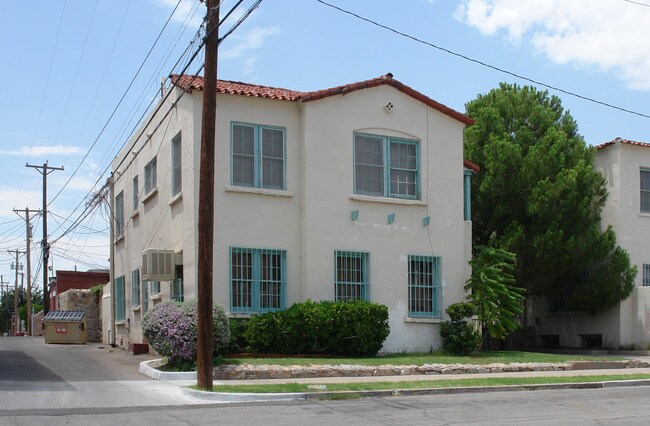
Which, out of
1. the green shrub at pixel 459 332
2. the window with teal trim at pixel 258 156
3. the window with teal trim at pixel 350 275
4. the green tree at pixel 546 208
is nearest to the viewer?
the window with teal trim at pixel 258 156

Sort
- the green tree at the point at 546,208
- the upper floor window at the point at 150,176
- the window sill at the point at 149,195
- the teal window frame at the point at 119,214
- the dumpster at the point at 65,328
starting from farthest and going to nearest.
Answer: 1. the dumpster at the point at 65,328
2. the teal window frame at the point at 119,214
3. the green tree at the point at 546,208
4. the upper floor window at the point at 150,176
5. the window sill at the point at 149,195

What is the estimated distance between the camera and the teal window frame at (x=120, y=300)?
28.4m

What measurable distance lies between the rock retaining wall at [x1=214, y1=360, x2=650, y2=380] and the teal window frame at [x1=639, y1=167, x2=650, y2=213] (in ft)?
31.9

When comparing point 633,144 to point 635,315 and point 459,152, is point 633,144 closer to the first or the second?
point 635,315

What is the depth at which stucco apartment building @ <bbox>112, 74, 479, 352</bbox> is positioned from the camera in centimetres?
2069

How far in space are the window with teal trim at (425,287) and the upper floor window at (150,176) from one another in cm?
800

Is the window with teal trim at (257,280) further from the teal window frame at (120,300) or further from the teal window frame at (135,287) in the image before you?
the teal window frame at (120,300)

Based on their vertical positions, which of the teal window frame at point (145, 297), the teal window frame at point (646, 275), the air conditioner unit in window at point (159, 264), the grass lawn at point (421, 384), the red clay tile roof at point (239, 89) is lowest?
the grass lawn at point (421, 384)

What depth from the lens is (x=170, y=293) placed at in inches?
884

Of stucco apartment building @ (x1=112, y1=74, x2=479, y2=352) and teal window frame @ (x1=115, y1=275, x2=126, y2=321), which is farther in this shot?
teal window frame @ (x1=115, y1=275, x2=126, y2=321)

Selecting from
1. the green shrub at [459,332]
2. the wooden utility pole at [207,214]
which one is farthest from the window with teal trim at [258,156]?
the green shrub at [459,332]

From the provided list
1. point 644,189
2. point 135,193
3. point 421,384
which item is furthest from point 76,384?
point 644,189

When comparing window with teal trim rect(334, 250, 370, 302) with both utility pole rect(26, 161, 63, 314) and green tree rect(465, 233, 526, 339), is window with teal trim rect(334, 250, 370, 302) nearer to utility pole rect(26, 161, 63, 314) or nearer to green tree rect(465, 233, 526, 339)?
green tree rect(465, 233, 526, 339)

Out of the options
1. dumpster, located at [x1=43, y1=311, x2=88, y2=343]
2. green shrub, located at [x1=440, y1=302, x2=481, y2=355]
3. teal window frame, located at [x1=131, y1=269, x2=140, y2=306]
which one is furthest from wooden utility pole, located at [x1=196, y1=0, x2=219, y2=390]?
dumpster, located at [x1=43, y1=311, x2=88, y2=343]
